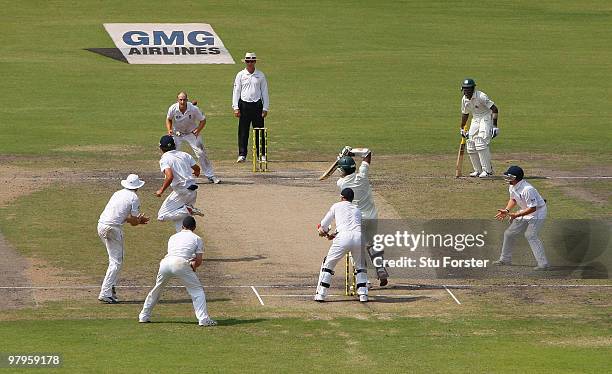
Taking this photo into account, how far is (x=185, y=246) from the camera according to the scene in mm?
21719

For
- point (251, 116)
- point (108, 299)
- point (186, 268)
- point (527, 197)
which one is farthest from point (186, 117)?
point (186, 268)

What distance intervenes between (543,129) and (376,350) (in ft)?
71.7

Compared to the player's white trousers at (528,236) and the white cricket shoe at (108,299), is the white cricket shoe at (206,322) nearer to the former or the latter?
the white cricket shoe at (108,299)

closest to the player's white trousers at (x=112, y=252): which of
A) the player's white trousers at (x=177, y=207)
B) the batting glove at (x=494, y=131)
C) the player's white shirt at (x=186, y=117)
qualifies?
the player's white trousers at (x=177, y=207)

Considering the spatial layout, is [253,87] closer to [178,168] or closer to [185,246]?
[178,168]

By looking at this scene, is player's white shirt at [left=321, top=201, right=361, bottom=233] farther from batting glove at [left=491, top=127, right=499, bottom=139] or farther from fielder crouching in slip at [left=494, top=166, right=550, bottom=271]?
batting glove at [left=491, top=127, right=499, bottom=139]

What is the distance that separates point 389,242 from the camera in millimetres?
25531

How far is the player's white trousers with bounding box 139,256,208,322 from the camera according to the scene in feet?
71.0

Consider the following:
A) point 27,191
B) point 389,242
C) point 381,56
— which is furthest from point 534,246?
point 381,56

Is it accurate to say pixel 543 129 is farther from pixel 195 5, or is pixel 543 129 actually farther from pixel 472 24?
pixel 195 5

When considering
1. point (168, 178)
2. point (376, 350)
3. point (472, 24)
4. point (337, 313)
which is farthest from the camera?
point (472, 24)

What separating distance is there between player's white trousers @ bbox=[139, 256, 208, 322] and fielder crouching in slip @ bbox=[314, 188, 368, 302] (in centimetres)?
236

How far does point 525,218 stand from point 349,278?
3.58 m

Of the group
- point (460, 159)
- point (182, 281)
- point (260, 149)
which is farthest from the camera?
point (260, 149)
